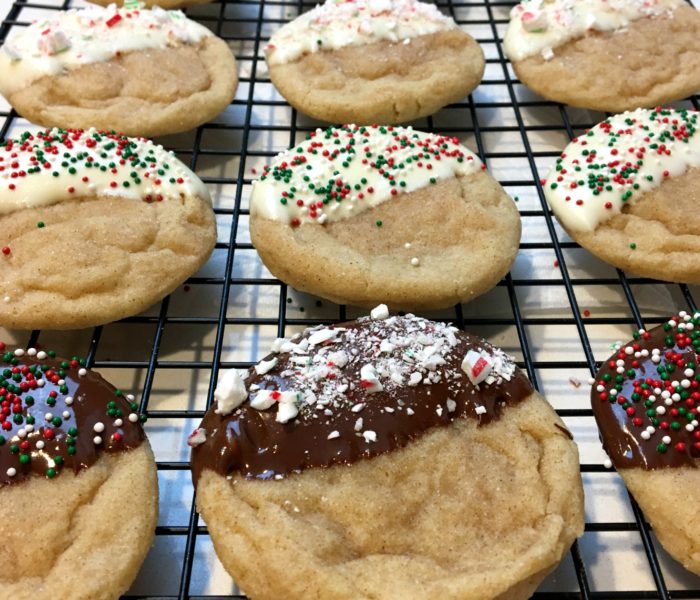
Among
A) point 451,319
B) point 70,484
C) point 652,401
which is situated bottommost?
point 451,319

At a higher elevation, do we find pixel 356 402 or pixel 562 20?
pixel 562 20

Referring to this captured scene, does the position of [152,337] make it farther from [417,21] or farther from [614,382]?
[417,21]

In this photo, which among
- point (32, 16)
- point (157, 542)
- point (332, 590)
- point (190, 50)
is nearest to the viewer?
point (332, 590)

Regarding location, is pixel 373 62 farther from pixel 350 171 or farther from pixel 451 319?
pixel 451 319

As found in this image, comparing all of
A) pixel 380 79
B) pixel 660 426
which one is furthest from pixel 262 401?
pixel 380 79

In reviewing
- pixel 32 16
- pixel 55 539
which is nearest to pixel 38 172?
pixel 55 539

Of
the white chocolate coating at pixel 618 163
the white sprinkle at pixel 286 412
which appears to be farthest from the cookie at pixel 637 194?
the white sprinkle at pixel 286 412

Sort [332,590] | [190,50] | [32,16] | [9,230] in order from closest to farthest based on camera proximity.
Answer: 1. [332,590]
2. [9,230]
3. [190,50]
4. [32,16]

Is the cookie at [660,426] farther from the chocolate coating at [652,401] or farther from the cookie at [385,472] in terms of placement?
the cookie at [385,472]
